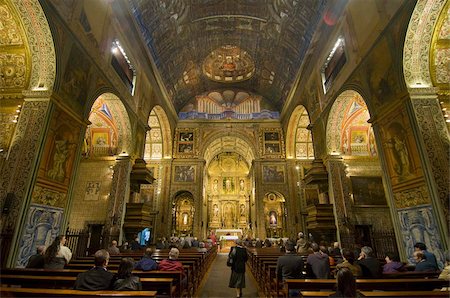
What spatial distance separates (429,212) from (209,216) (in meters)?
23.7

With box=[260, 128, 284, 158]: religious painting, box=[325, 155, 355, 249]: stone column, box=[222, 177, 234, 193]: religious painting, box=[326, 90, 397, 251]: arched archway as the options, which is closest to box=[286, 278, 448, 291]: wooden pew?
box=[325, 155, 355, 249]: stone column

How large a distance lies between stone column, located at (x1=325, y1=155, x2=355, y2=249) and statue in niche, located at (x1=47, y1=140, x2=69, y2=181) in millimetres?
10315

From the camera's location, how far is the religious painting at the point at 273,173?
19688mm

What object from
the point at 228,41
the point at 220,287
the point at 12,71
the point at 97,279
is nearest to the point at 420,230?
A: the point at 220,287

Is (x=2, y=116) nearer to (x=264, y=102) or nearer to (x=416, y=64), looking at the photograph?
(x=416, y=64)

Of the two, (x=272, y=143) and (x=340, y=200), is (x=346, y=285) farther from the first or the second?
(x=272, y=143)

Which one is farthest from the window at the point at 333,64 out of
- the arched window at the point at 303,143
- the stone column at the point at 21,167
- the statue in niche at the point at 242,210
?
the statue in niche at the point at 242,210

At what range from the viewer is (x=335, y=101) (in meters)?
10.9

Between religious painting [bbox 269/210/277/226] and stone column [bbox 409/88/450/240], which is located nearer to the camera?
stone column [bbox 409/88/450/240]

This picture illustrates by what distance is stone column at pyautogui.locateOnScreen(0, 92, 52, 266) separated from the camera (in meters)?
5.68

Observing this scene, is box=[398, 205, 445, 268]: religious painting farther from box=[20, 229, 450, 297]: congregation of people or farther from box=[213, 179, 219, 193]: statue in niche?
box=[213, 179, 219, 193]: statue in niche

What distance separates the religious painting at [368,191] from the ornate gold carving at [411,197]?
591 centimetres

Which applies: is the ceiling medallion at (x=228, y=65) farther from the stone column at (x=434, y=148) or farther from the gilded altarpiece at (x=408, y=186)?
the stone column at (x=434, y=148)

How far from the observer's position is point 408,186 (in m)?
6.66
